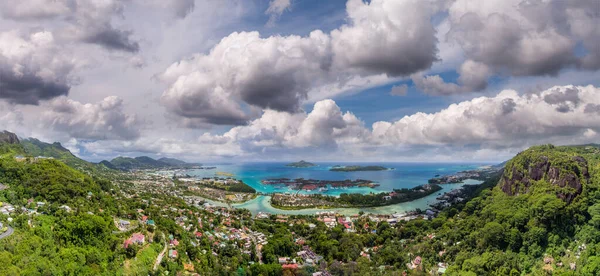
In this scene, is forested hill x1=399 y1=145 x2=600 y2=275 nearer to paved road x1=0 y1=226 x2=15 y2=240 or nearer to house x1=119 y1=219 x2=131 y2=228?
house x1=119 y1=219 x2=131 y2=228

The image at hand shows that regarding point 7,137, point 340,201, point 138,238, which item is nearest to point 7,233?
point 138,238

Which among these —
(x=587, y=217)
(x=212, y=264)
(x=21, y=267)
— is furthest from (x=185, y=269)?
(x=587, y=217)

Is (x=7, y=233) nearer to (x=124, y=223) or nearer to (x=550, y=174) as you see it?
(x=124, y=223)

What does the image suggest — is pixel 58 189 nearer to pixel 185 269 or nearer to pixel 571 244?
pixel 185 269

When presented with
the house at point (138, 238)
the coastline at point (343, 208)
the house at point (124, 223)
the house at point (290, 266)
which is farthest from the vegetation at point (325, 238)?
the coastline at point (343, 208)

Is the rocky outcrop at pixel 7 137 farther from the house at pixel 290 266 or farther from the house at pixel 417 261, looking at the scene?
the house at pixel 417 261
